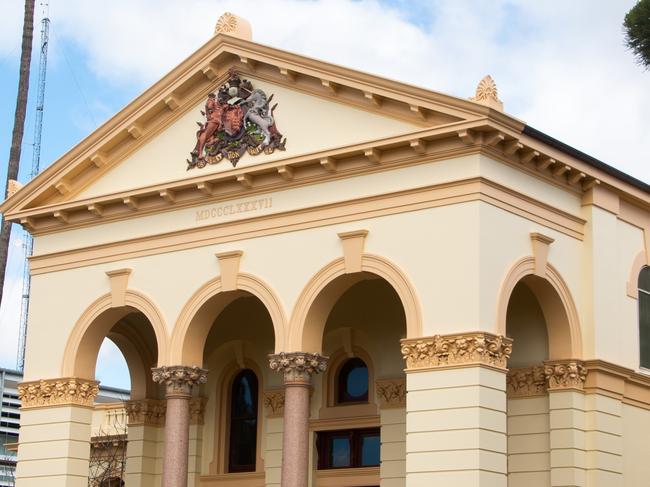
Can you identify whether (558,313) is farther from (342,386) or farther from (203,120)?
(203,120)

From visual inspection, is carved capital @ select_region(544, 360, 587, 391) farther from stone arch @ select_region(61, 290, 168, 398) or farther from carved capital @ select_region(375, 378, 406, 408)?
stone arch @ select_region(61, 290, 168, 398)

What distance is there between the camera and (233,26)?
93.3 feet

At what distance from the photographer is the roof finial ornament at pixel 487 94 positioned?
80.0ft

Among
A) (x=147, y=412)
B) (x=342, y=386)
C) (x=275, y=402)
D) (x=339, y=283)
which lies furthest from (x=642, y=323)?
(x=147, y=412)

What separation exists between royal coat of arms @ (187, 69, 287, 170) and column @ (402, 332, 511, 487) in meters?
5.58

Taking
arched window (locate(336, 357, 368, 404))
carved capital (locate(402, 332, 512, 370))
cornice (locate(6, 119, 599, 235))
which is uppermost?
cornice (locate(6, 119, 599, 235))

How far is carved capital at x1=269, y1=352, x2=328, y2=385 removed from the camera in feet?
85.4

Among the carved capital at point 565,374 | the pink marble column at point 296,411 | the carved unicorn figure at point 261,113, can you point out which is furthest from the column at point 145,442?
the carved capital at point 565,374

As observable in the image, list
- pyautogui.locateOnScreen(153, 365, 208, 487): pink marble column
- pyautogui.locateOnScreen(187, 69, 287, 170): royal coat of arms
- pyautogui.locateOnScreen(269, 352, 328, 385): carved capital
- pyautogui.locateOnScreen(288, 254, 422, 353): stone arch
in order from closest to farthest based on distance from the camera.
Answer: pyautogui.locateOnScreen(288, 254, 422, 353): stone arch → pyautogui.locateOnScreen(269, 352, 328, 385): carved capital → pyautogui.locateOnScreen(153, 365, 208, 487): pink marble column → pyautogui.locateOnScreen(187, 69, 287, 170): royal coat of arms

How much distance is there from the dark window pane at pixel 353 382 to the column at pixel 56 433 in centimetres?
528

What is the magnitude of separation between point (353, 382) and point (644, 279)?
6.56 m

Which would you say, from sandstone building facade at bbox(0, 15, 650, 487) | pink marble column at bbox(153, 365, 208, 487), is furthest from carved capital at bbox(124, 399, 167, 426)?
pink marble column at bbox(153, 365, 208, 487)

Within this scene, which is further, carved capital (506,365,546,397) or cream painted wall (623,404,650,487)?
cream painted wall (623,404,650,487)

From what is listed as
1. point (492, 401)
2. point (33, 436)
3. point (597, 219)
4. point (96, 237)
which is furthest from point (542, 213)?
point (33, 436)
